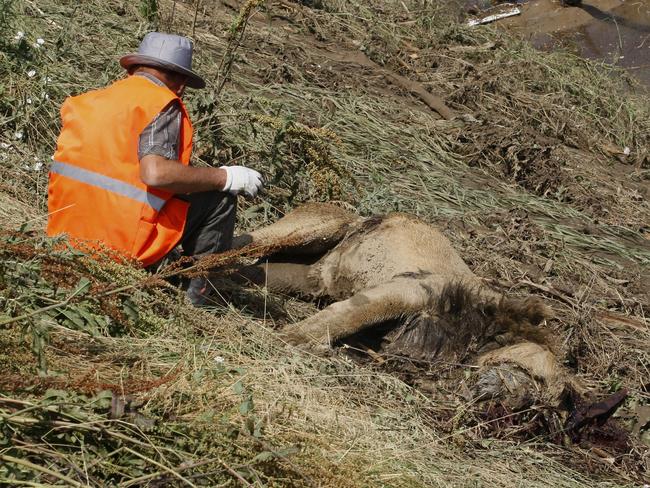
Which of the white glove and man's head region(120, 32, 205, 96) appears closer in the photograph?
man's head region(120, 32, 205, 96)

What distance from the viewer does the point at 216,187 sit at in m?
5.60

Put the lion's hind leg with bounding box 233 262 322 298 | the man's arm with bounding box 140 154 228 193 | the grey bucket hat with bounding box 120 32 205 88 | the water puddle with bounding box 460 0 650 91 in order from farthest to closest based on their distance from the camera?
the water puddle with bounding box 460 0 650 91 → the lion's hind leg with bounding box 233 262 322 298 → the grey bucket hat with bounding box 120 32 205 88 → the man's arm with bounding box 140 154 228 193

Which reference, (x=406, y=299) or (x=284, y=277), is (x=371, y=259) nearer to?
(x=406, y=299)

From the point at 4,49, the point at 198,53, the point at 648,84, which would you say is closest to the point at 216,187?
the point at 4,49

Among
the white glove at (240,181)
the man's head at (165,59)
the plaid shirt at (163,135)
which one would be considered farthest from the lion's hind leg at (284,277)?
the man's head at (165,59)

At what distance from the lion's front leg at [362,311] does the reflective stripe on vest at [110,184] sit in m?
1.07

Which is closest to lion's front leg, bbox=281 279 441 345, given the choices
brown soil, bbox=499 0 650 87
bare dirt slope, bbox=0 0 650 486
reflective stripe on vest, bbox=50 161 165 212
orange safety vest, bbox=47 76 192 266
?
bare dirt slope, bbox=0 0 650 486

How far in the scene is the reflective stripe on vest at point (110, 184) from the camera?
5.30 m

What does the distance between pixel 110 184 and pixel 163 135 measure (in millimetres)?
387

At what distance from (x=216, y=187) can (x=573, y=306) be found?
2.83m

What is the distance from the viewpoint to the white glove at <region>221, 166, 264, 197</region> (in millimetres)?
5676

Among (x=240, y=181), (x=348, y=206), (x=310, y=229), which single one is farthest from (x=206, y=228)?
(x=348, y=206)

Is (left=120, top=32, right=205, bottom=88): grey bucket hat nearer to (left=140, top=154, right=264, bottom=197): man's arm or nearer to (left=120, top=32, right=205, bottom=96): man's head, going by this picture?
(left=120, top=32, right=205, bottom=96): man's head

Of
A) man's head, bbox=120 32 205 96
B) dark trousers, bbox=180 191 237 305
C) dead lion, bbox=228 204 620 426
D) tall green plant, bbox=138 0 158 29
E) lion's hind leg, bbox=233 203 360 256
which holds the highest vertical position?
man's head, bbox=120 32 205 96
